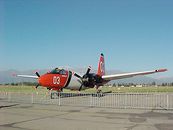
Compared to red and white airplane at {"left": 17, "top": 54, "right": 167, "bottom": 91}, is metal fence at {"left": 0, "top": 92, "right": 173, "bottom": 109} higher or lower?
lower

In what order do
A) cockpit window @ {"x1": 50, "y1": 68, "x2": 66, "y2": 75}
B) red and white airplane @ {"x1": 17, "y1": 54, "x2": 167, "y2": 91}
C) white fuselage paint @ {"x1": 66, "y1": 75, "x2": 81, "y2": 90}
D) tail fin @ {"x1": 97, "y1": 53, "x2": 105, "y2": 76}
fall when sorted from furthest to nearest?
tail fin @ {"x1": 97, "y1": 53, "x2": 105, "y2": 76}
white fuselage paint @ {"x1": 66, "y1": 75, "x2": 81, "y2": 90}
cockpit window @ {"x1": 50, "y1": 68, "x2": 66, "y2": 75}
red and white airplane @ {"x1": 17, "y1": 54, "x2": 167, "y2": 91}

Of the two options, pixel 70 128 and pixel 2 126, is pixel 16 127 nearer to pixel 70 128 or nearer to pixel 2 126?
pixel 2 126

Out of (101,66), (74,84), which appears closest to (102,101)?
(74,84)

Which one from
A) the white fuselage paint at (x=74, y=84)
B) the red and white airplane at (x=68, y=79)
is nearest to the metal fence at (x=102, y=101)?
the red and white airplane at (x=68, y=79)

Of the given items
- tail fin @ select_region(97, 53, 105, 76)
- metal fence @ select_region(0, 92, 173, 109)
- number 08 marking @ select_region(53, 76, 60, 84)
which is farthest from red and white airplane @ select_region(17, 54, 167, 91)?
tail fin @ select_region(97, 53, 105, 76)

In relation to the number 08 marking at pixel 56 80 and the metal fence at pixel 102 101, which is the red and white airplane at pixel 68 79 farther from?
the metal fence at pixel 102 101

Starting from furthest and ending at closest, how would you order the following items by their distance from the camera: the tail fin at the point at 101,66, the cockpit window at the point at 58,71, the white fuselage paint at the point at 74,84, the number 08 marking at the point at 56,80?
the tail fin at the point at 101,66 < the white fuselage paint at the point at 74,84 < the cockpit window at the point at 58,71 < the number 08 marking at the point at 56,80

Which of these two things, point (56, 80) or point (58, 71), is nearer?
point (56, 80)

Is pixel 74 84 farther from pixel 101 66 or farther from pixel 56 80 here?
pixel 101 66

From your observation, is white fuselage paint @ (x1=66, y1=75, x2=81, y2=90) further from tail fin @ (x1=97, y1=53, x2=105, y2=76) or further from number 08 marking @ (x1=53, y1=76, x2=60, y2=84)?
tail fin @ (x1=97, y1=53, x2=105, y2=76)

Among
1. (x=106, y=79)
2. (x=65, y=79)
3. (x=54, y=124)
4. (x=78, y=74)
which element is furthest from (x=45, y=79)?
(x=54, y=124)

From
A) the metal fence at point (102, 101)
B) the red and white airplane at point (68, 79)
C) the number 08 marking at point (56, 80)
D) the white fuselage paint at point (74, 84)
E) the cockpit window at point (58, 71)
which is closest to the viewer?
the metal fence at point (102, 101)

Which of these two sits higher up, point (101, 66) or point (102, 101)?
point (101, 66)

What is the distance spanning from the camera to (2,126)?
37.1 feet
